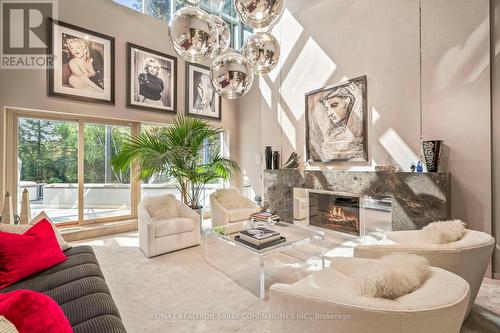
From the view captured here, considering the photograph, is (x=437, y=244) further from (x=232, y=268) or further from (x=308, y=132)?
(x=308, y=132)

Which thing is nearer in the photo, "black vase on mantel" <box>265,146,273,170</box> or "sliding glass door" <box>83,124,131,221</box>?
"sliding glass door" <box>83,124,131,221</box>

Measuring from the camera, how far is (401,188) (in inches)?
124

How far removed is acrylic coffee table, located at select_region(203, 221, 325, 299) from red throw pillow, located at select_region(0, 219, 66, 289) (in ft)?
4.90

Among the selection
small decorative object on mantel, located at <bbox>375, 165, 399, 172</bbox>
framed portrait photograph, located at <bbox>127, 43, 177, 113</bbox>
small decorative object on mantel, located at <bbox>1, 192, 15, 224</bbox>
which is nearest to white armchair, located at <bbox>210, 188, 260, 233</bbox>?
small decorative object on mantel, located at <bbox>375, 165, 399, 172</bbox>

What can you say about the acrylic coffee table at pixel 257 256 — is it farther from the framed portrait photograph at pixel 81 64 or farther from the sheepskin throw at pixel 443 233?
the framed portrait photograph at pixel 81 64

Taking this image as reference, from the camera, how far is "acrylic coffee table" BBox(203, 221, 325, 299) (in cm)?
Answer: 245

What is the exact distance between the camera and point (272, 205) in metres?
4.96

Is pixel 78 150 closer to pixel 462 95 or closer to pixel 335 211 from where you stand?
pixel 335 211

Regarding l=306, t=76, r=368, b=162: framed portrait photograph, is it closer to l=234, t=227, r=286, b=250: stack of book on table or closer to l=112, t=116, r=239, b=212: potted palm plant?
l=112, t=116, r=239, b=212: potted palm plant

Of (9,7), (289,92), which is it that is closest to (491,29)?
(289,92)

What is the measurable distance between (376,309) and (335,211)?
328 cm

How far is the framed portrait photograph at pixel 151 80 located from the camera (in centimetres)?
463

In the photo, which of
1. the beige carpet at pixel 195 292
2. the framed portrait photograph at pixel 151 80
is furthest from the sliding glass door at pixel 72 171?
the beige carpet at pixel 195 292

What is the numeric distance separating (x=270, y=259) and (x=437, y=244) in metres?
1.85
